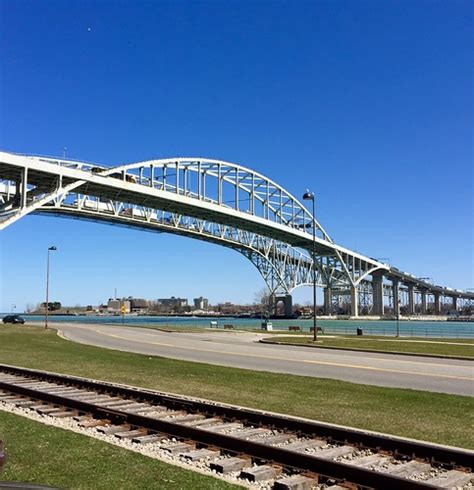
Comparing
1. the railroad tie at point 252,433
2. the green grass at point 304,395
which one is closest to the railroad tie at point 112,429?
the railroad tie at point 252,433

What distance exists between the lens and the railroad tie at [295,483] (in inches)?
238

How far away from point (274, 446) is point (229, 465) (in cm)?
70

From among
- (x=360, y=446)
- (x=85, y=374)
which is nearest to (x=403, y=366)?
(x=85, y=374)

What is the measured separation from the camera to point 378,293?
171 meters

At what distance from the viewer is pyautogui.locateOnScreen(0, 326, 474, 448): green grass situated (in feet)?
32.7

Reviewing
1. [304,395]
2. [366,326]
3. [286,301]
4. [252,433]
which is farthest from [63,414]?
[286,301]

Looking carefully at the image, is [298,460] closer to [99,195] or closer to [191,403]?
[191,403]

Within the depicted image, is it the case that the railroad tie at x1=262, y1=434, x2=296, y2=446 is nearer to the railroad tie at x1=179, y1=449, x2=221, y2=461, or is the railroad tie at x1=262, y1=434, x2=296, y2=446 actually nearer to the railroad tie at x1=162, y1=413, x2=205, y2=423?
the railroad tie at x1=179, y1=449, x2=221, y2=461

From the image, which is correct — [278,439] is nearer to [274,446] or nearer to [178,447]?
[274,446]

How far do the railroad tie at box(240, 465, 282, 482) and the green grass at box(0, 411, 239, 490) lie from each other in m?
0.35

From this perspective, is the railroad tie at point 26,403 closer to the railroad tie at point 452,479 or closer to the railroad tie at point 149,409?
the railroad tie at point 149,409

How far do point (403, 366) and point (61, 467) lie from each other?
1698 cm

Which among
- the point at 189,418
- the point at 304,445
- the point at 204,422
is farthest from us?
the point at 189,418

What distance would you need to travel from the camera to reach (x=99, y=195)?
6694 cm
